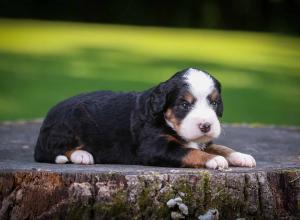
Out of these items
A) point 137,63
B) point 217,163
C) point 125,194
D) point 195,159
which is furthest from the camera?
point 137,63

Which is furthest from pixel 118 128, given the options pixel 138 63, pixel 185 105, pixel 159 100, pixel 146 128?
pixel 138 63

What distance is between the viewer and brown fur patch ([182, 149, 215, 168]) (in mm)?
5496

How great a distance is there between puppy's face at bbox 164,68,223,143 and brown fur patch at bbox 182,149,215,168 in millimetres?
102

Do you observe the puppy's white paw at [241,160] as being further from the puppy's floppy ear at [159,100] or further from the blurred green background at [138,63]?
the blurred green background at [138,63]

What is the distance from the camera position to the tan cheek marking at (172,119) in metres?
5.66

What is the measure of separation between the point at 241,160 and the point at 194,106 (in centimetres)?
54

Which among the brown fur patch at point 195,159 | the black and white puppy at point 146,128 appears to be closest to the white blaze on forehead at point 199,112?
the black and white puppy at point 146,128

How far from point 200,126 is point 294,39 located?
73.9 ft

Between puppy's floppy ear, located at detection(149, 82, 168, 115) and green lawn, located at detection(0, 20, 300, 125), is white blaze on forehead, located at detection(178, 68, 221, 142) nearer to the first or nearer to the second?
puppy's floppy ear, located at detection(149, 82, 168, 115)

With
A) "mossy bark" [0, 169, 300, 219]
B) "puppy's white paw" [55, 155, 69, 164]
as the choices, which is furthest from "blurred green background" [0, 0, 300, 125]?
"mossy bark" [0, 169, 300, 219]

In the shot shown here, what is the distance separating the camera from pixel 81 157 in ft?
19.3

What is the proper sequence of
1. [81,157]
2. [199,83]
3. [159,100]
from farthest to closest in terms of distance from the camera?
[81,157] < [159,100] < [199,83]

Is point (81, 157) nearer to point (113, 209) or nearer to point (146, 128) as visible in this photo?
point (146, 128)

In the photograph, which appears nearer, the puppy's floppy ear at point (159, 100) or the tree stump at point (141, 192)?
the tree stump at point (141, 192)
